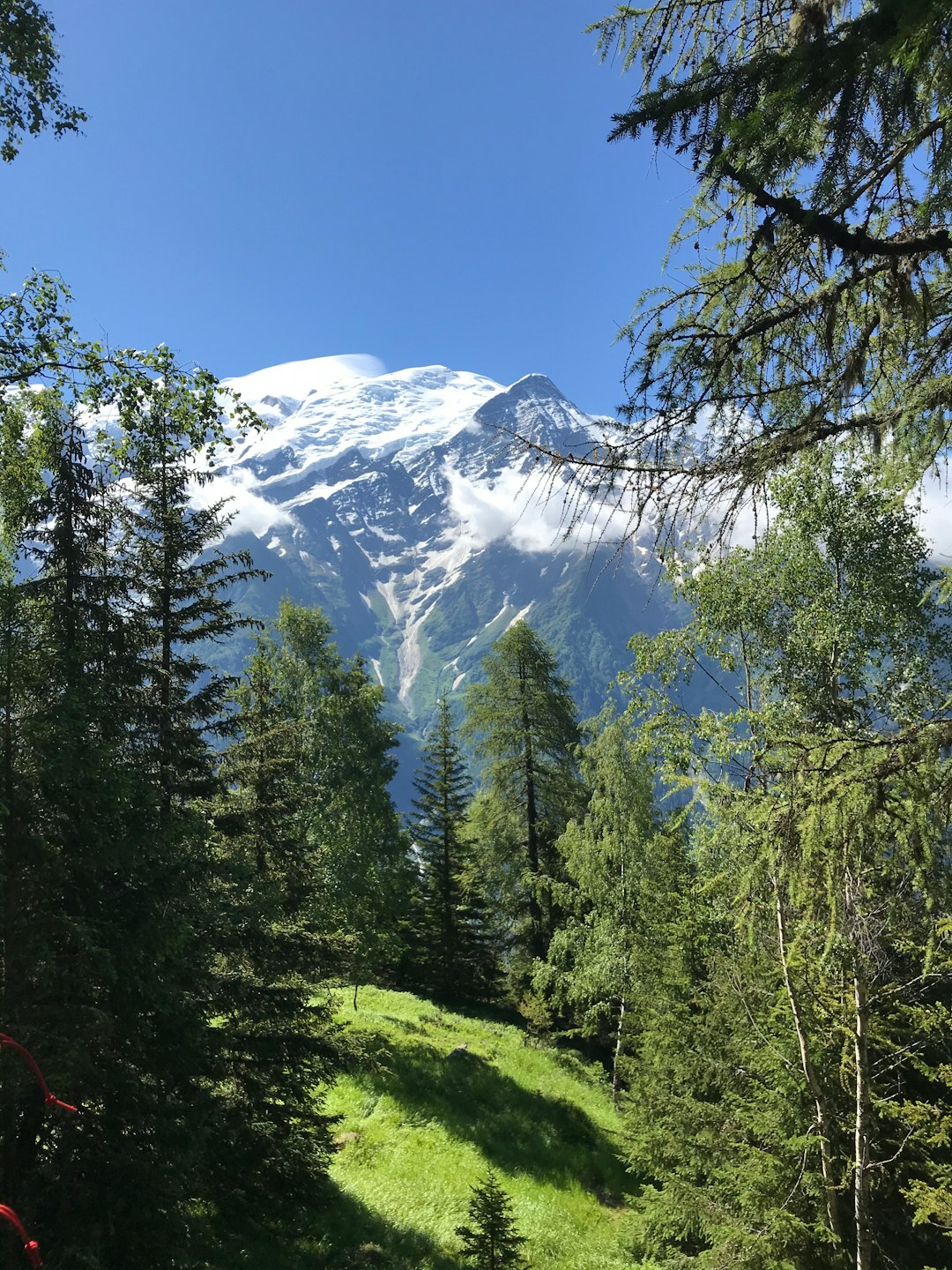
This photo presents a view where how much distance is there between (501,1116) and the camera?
17.5 m

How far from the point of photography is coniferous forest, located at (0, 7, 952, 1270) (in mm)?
4129

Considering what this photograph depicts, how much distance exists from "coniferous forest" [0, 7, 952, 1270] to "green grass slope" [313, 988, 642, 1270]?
0.13 metres

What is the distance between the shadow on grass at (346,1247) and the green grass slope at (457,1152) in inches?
1.2

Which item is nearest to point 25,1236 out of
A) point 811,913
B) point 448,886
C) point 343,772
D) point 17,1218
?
point 17,1218

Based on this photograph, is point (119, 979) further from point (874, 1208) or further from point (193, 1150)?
point (874, 1208)

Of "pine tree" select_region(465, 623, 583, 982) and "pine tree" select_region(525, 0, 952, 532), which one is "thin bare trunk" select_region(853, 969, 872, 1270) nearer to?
"pine tree" select_region(525, 0, 952, 532)

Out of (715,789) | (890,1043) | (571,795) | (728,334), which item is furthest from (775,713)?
(571,795)

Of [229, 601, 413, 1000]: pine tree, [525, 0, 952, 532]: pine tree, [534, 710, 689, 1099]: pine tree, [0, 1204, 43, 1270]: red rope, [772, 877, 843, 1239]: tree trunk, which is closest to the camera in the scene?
[0, 1204, 43, 1270]: red rope

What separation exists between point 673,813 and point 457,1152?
28.0 ft

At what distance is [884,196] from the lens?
3.81 m

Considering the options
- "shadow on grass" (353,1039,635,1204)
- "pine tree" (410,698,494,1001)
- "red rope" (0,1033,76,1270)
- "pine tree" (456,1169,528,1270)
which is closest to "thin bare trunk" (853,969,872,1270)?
"pine tree" (456,1169,528,1270)

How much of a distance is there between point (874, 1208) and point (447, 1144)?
9.67 metres

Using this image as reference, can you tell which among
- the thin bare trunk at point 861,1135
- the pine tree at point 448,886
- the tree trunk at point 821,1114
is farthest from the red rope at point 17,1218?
the pine tree at point 448,886

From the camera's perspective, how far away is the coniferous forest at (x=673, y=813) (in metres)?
4.13
